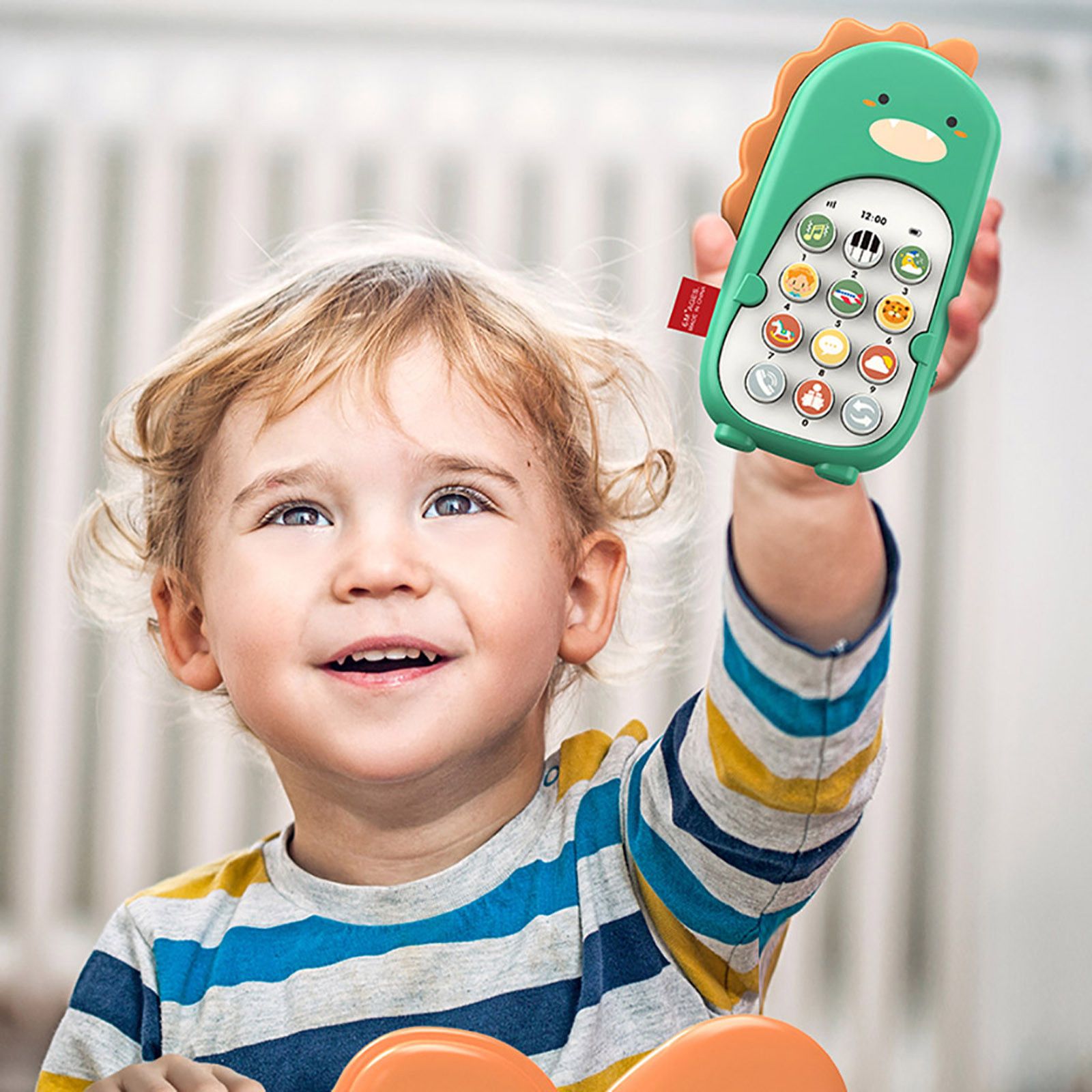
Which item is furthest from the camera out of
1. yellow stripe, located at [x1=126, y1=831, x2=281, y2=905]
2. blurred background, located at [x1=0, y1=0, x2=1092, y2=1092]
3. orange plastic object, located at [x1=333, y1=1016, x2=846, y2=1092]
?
blurred background, located at [x1=0, y1=0, x2=1092, y2=1092]

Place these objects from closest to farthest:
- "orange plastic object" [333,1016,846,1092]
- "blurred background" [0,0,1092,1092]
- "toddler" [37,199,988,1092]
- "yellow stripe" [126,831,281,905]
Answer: "orange plastic object" [333,1016,846,1092] → "toddler" [37,199,988,1092] → "yellow stripe" [126,831,281,905] → "blurred background" [0,0,1092,1092]

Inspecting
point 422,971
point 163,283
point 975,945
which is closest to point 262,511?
point 422,971

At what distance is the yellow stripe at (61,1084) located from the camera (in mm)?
509

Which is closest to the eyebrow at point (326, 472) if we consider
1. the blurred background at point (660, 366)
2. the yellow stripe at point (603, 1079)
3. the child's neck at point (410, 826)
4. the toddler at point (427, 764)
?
the toddler at point (427, 764)

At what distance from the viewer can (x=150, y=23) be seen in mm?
1255

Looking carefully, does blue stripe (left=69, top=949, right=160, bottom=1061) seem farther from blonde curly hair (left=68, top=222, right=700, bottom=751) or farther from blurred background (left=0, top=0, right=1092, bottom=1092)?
blurred background (left=0, top=0, right=1092, bottom=1092)

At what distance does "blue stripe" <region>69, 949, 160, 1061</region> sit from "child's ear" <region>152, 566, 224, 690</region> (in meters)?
0.12

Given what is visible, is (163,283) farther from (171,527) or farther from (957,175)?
(957,175)

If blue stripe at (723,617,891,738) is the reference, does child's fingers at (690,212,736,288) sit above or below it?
above

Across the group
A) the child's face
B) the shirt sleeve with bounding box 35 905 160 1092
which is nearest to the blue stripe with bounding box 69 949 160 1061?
the shirt sleeve with bounding box 35 905 160 1092

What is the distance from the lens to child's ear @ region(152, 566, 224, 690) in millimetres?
578

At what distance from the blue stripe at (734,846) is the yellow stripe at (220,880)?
7.8 inches

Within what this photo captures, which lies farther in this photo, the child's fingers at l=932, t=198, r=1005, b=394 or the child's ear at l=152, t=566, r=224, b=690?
the child's ear at l=152, t=566, r=224, b=690

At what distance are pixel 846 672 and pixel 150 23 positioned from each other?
43.9 inches
